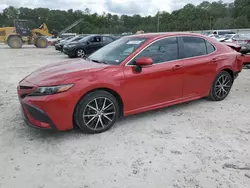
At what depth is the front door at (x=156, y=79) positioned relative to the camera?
12.3 feet

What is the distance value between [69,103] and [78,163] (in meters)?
0.86

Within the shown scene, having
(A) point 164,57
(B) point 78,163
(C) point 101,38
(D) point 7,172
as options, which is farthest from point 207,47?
(C) point 101,38

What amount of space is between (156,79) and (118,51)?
0.87 m

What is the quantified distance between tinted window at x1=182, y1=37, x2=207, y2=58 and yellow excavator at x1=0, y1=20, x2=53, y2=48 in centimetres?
2288

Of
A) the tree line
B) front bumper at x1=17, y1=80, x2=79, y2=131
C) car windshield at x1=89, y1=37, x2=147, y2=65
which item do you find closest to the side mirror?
car windshield at x1=89, y1=37, x2=147, y2=65

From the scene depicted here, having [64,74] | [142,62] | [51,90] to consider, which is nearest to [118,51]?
[142,62]

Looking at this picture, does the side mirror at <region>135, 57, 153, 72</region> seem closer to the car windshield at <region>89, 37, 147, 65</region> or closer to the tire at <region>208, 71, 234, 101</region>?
the car windshield at <region>89, 37, 147, 65</region>

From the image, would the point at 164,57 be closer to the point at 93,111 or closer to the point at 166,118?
the point at 166,118

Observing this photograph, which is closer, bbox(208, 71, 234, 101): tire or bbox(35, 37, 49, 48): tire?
bbox(208, 71, 234, 101): tire

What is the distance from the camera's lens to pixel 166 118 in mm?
4180

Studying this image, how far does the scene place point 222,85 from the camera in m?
5.04

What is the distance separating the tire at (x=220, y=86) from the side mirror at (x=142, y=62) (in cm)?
192

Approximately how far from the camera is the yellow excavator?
23.3 m

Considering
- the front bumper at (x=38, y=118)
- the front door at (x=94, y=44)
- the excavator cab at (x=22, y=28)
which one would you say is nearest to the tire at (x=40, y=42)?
the excavator cab at (x=22, y=28)
